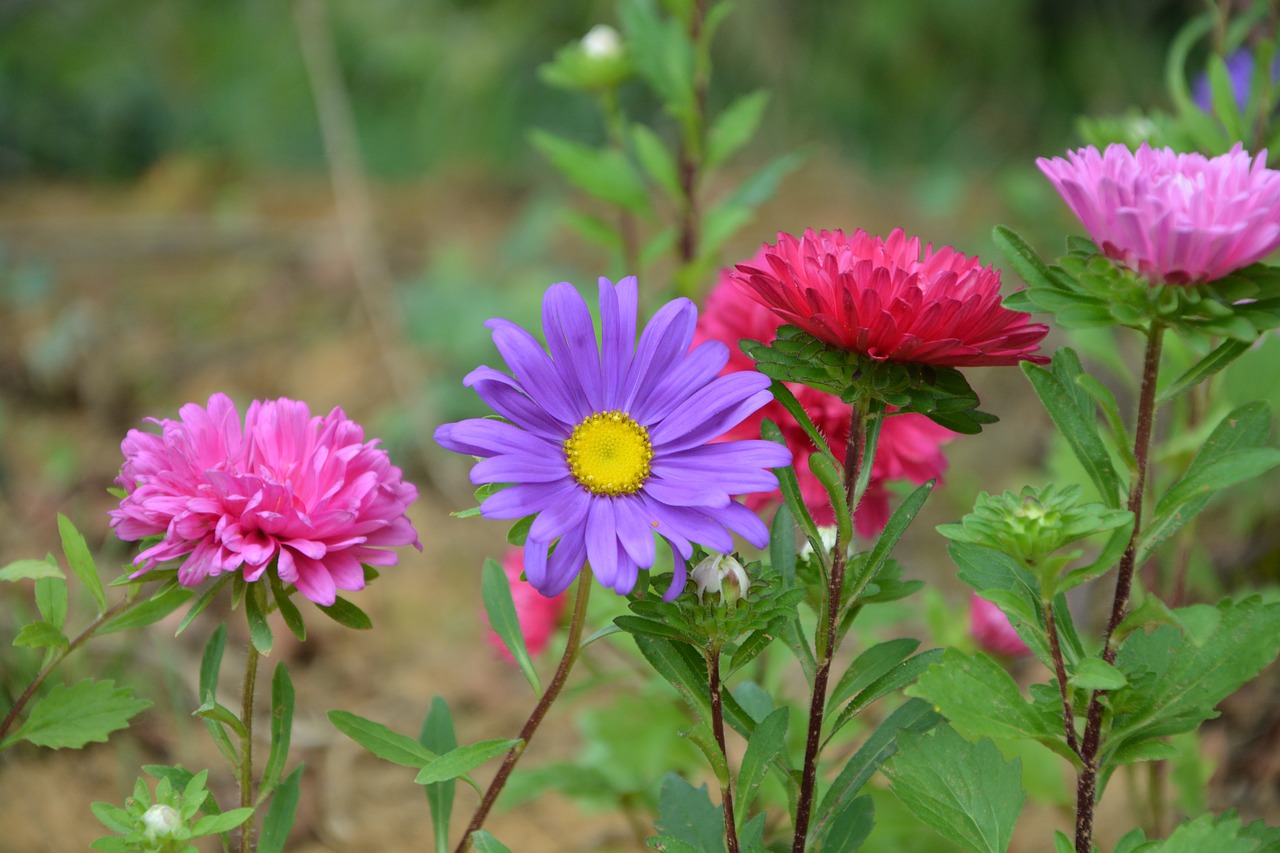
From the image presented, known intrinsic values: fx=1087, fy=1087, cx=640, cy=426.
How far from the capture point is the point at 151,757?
1.34m

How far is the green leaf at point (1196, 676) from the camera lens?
695 millimetres

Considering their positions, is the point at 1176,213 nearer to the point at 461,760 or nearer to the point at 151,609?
→ the point at 461,760

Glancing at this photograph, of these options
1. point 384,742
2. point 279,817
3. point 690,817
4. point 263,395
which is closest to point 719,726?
point 690,817

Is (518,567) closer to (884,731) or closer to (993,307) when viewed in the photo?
(884,731)

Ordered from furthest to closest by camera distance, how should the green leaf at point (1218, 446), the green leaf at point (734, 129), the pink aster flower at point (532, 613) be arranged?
the green leaf at point (734, 129) < the pink aster flower at point (532, 613) < the green leaf at point (1218, 446)

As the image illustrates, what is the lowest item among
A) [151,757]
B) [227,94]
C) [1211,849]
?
[151,757]

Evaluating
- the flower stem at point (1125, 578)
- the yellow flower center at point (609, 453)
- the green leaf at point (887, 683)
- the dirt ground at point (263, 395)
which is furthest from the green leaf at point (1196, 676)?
the dirt ground at point (263, 395)

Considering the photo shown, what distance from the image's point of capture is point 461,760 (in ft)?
2.42

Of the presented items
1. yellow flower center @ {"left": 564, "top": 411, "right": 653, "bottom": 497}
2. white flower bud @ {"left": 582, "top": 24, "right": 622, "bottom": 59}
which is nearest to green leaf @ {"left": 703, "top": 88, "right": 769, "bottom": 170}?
white flower bud @ {"left": 582, "top": 24, "right": 622, "bottom": 59}

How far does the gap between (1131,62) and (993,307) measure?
2927 mm

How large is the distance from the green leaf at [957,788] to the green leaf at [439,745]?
1.17 feet

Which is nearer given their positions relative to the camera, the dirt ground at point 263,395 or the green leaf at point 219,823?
the green leaf at point 219,823

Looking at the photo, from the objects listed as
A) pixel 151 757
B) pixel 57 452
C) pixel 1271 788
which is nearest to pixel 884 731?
pixel 1271 788

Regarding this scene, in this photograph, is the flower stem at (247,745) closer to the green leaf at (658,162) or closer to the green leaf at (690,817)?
the green leaf at (690,817)
